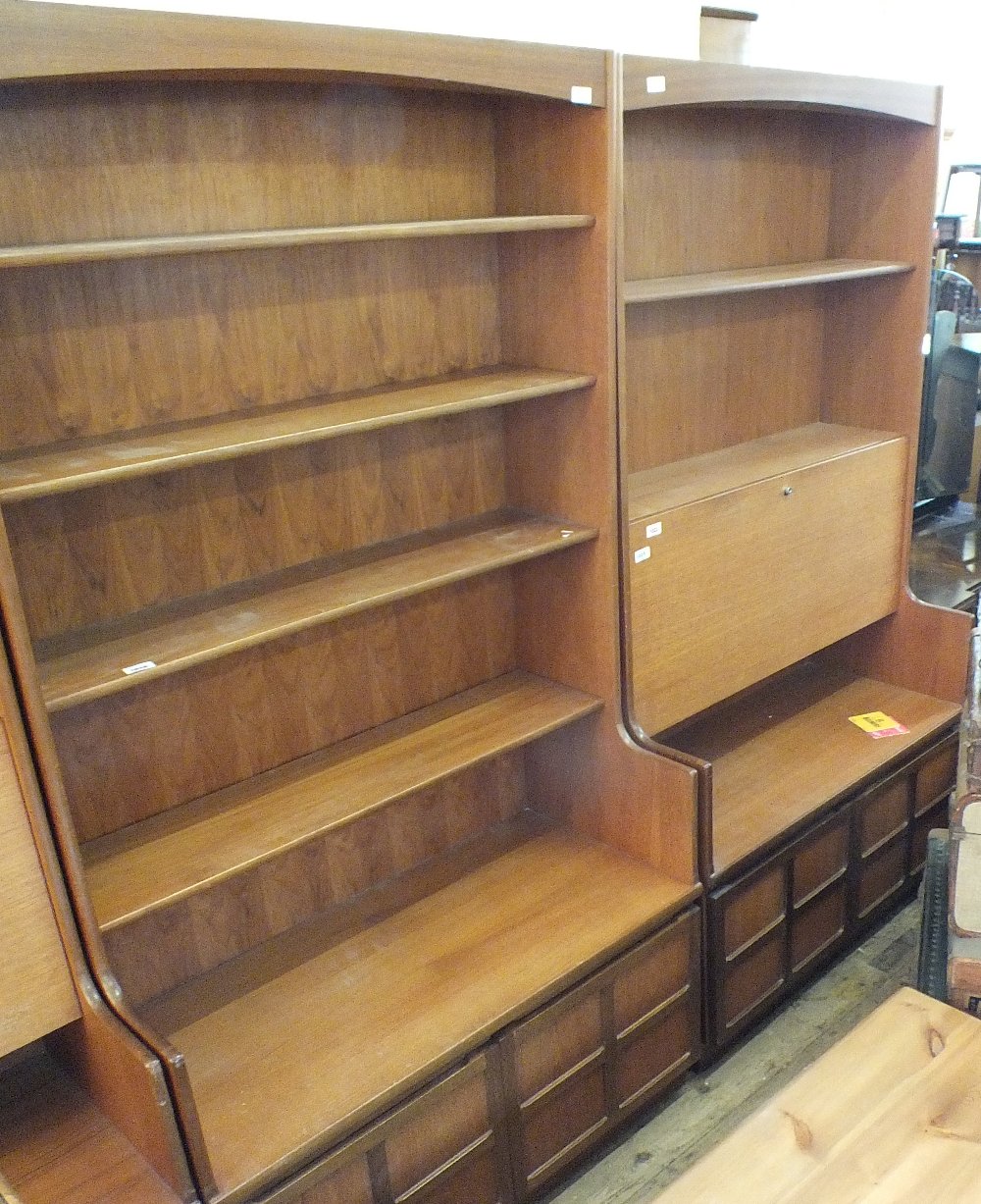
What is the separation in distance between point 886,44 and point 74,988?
4816 millimetres

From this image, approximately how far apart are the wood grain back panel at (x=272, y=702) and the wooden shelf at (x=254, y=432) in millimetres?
437

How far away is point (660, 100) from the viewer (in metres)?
1.96

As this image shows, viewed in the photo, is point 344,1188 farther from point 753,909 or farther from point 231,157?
point 231,157

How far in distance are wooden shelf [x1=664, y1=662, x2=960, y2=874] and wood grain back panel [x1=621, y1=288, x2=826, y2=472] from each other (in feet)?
2.45

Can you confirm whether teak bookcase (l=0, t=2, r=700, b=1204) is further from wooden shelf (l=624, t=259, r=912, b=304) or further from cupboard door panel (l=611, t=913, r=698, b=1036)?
wooden shelf (l=624, t=259, r=912, b=304)

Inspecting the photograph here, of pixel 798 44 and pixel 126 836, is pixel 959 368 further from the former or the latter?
pixel 126 836

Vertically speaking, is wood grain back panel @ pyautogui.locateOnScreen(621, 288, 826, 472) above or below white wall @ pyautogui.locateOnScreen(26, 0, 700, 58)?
below

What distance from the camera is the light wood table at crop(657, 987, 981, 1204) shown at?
144 cm

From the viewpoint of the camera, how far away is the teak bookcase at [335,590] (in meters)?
1.58

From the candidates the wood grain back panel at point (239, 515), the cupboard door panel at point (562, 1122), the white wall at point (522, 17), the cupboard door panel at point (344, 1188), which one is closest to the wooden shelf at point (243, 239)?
the wood grain back panel at point (239, 515)

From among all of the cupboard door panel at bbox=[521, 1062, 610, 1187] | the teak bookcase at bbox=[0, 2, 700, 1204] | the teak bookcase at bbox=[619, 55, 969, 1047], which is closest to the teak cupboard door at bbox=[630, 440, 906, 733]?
the teak bookcase at bbox=[619, 55, 969, 1047]

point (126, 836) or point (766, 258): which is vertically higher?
point (766, 258)

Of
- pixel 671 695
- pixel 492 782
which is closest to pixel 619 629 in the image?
pixel 671 695

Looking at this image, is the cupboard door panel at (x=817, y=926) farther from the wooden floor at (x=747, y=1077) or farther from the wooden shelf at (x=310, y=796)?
the wooden shelf at (x=310, y=796)
